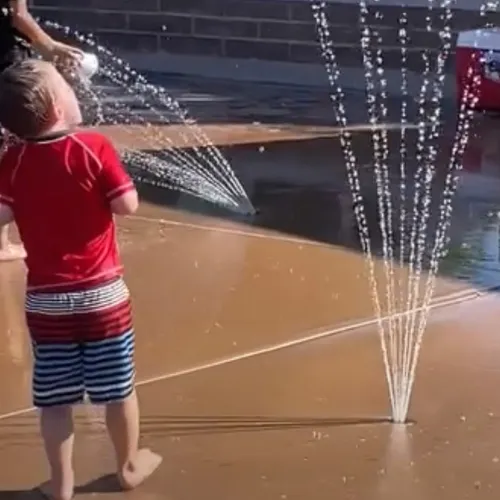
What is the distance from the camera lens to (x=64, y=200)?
373cm

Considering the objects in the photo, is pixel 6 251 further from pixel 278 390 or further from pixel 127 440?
pixel 127 440

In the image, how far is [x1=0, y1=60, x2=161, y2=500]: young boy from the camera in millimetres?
3730

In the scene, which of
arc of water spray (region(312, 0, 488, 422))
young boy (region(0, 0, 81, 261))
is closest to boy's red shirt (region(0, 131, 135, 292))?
arc of water spray (region(312, 0, 488, 422))

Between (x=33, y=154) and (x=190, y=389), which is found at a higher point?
(x=33, y=154)

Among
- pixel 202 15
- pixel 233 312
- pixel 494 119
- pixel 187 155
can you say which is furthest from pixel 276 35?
pixel 233 312

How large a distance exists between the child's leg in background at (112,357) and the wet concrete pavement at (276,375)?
22 centimetres

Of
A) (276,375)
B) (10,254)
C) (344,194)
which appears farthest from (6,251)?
(344,194)

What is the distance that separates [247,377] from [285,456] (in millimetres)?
758

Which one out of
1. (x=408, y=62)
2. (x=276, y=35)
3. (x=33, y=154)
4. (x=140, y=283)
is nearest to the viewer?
(x=33, y=154)

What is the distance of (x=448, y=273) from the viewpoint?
6340 millimetres

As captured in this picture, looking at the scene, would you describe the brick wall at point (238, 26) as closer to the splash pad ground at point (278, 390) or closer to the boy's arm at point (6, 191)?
the splash pad ground at point (278, 390)

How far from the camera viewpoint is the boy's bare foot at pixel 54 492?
385 centimetres

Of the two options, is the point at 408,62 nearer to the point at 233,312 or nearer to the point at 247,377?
the point at 233,312

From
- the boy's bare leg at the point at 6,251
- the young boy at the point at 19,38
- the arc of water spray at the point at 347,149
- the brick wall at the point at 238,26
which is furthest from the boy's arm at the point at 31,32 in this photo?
the brick wall at the point at 238,26
